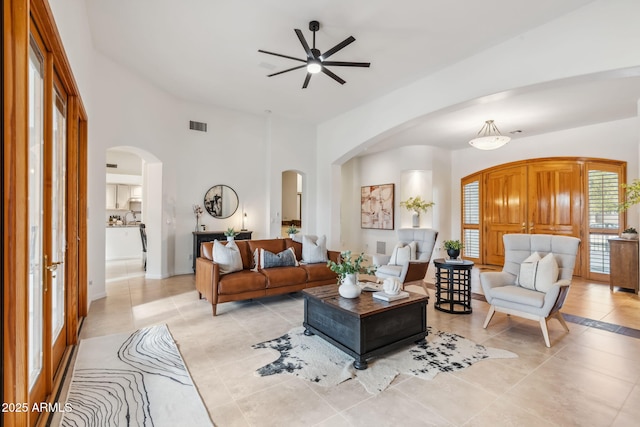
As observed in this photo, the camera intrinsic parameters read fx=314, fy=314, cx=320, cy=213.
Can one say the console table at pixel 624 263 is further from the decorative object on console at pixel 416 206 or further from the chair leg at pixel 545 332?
the decorative object on console at pixel 416 206

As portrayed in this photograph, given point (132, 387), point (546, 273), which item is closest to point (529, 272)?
point (546, 273)

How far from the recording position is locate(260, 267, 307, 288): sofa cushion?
4.25 metres

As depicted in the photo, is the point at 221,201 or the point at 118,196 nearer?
the point at 221,201

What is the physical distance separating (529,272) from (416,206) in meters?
4.79

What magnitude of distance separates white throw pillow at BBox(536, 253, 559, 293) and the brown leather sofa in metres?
2.64

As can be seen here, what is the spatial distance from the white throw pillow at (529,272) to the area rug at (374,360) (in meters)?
0.98

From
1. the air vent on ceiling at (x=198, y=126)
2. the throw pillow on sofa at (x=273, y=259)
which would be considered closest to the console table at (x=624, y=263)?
the throw pillow on sofa at (x=273, y=259)

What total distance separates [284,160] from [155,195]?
287 cm

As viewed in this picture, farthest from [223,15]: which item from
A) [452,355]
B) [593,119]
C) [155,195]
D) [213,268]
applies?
[593,119]

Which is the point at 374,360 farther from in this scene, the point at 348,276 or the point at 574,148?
the point at 574,148

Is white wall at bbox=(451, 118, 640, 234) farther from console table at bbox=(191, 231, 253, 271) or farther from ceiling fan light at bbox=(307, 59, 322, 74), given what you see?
console table at bbox=(191, 231, 253, 271)

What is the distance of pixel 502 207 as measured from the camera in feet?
25.5

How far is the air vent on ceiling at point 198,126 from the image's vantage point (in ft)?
21.4

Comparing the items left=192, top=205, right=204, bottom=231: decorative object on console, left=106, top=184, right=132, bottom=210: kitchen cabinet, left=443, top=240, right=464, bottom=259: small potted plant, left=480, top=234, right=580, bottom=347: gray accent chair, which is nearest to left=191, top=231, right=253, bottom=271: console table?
left=192, top=205, right=204, bottom=231: decorative object on console
